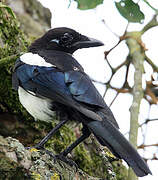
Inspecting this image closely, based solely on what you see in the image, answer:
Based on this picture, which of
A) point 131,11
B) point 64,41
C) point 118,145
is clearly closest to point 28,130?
point 64,41

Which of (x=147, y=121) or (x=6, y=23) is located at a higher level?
(x=6, y=23)

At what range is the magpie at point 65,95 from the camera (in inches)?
83.7

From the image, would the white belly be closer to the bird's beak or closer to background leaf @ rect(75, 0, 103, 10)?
the bird's beak

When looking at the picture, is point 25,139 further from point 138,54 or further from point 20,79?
point 138,54

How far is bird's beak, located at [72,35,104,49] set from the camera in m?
3.05

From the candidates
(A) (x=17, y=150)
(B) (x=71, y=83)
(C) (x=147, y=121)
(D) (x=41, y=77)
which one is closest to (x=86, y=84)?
(B) (x=71, y=83)

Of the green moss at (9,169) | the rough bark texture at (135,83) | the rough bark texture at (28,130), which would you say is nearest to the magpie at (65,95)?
the rough bark texture at (28,130)

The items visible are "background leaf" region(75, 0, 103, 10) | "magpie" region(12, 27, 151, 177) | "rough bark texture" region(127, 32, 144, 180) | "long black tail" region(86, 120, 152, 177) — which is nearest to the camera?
"background leaf" region(75, 0, 103, 10)

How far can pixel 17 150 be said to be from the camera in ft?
6.31

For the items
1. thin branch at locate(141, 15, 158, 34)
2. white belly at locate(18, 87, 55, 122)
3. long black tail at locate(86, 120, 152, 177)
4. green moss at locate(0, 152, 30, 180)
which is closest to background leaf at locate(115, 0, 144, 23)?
long black tail at locate(86, 120, 152, 177)

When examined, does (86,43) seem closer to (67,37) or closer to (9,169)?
(67,37)

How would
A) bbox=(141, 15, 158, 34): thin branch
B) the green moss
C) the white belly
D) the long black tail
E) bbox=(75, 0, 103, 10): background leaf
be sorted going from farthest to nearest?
bbox=(141, 15, 158, 34): thin branch, the white belly, the long black tail, the green moss, bbox=(75, 0, 103, 10): background leaf

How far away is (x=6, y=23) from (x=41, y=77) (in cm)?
93

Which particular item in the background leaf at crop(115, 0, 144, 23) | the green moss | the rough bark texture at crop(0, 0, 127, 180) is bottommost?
the rough bark texture at crop(0, 0, 127, 180)
